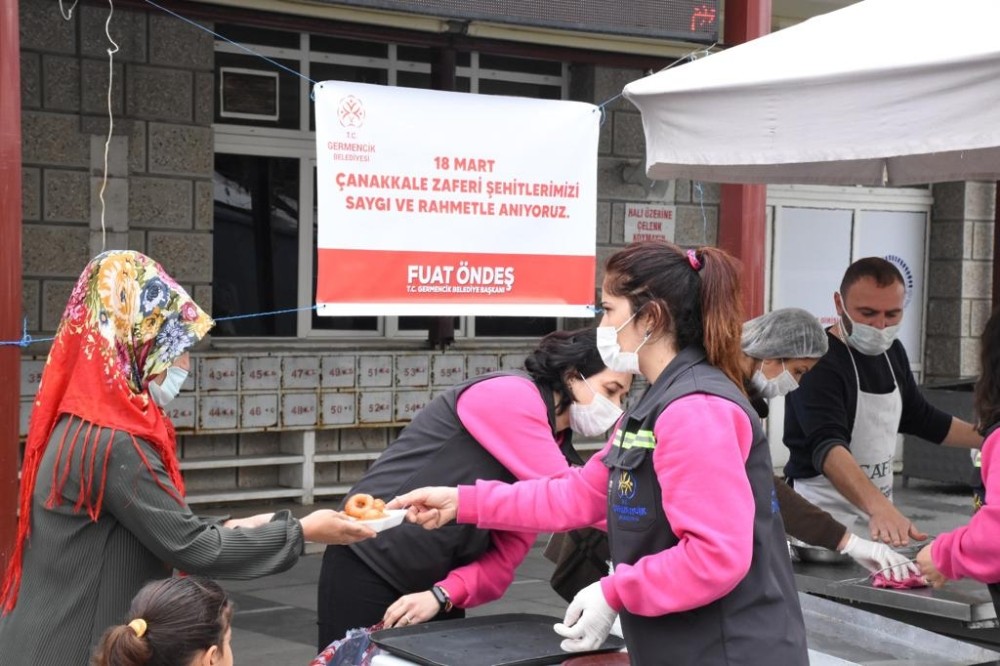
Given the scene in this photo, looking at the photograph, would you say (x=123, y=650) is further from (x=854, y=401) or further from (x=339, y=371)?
(x=339, y=371)

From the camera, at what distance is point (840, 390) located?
184 inches

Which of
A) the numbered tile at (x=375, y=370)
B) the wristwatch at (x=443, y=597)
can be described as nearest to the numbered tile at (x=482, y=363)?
the numbered tile at (x=375, y=370)

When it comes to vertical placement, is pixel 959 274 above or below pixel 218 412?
above

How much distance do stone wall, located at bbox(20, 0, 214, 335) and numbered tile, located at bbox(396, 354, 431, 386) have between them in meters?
1.46

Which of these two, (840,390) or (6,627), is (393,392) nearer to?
(840,390)

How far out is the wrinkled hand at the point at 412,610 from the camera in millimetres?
3396

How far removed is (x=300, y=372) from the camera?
354 inches

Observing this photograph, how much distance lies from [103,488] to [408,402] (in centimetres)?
651

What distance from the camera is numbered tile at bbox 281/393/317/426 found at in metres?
8.97

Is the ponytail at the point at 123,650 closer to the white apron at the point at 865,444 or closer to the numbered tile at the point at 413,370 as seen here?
the white apron at the point at 865,444

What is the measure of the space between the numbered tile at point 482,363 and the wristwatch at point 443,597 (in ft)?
20.1

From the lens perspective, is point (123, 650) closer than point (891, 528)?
Yes

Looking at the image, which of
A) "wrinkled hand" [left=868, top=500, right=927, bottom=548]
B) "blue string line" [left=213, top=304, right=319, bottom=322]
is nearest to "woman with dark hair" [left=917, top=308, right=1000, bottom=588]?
"wrinkled hand" [left=868, top=500, right=927, bottom=548]

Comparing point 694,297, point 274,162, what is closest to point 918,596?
point 694,297
